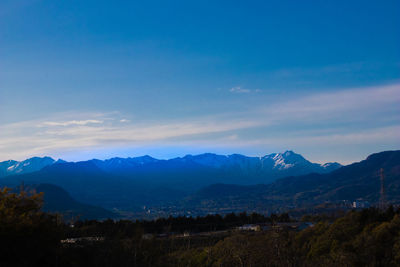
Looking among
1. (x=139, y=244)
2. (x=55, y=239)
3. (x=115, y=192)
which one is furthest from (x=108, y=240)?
(x=115, y=192)

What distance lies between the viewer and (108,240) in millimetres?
10297

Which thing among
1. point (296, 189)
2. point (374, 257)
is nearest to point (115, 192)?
point (296, 189)

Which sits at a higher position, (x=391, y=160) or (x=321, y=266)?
(x=391, y=160)

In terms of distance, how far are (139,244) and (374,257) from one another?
33.0 ft

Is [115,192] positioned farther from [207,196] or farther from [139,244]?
[139,244]

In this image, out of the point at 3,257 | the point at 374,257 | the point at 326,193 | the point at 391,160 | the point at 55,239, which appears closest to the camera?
the point at 3,257

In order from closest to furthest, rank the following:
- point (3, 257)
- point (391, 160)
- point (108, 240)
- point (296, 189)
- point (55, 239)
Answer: point (3, 257), point (55, 239), point (108, 240), point (296, 189), point (391, 160)

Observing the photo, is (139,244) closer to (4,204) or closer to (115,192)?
(4,204)

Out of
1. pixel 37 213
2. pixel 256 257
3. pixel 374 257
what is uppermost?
pixel 37 213

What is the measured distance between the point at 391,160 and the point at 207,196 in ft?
276

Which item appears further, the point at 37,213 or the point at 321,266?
the point at 321,266

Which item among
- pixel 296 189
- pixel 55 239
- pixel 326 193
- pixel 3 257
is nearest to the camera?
pixel 3 257

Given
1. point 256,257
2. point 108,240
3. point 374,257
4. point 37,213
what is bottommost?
point 374,257

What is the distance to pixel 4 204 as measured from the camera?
30.4ft
